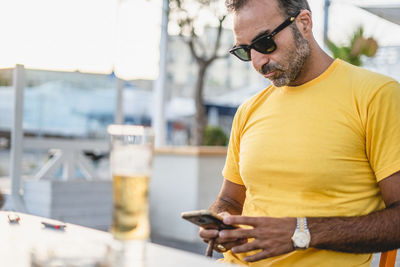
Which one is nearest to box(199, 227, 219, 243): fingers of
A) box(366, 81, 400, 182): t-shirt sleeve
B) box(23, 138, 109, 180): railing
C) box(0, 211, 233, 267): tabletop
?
box(0, 211, 233, 267): tabletop

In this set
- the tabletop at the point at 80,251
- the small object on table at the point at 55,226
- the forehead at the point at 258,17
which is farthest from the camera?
the forehead at the point at 258,17

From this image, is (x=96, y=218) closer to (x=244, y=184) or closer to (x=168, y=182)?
(x=168, y=182)

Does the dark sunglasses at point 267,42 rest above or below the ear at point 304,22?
below

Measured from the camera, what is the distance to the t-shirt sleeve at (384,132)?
1505 mm

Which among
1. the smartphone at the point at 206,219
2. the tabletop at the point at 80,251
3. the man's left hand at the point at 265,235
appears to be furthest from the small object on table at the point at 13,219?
the man's left hand at the point at 265,235

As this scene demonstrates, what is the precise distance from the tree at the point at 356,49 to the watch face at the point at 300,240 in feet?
15.2

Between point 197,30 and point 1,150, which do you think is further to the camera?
point 1,150

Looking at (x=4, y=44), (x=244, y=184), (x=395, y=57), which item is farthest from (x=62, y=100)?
(x=244, y=184)

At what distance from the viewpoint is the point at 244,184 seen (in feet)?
6.25

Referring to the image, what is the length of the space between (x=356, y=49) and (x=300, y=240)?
4.76 meters

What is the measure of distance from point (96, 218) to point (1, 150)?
7821 mm

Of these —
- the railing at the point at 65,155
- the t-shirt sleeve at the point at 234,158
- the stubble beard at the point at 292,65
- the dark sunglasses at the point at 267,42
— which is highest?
the dark sunglasses at the point at 267,42

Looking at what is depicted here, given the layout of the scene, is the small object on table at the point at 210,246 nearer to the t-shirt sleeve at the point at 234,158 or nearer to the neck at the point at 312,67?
the t-shirt sleeve at the point at 234,158

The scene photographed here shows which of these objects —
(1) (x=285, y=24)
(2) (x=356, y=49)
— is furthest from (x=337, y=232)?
(2) (x=356, y=49)
